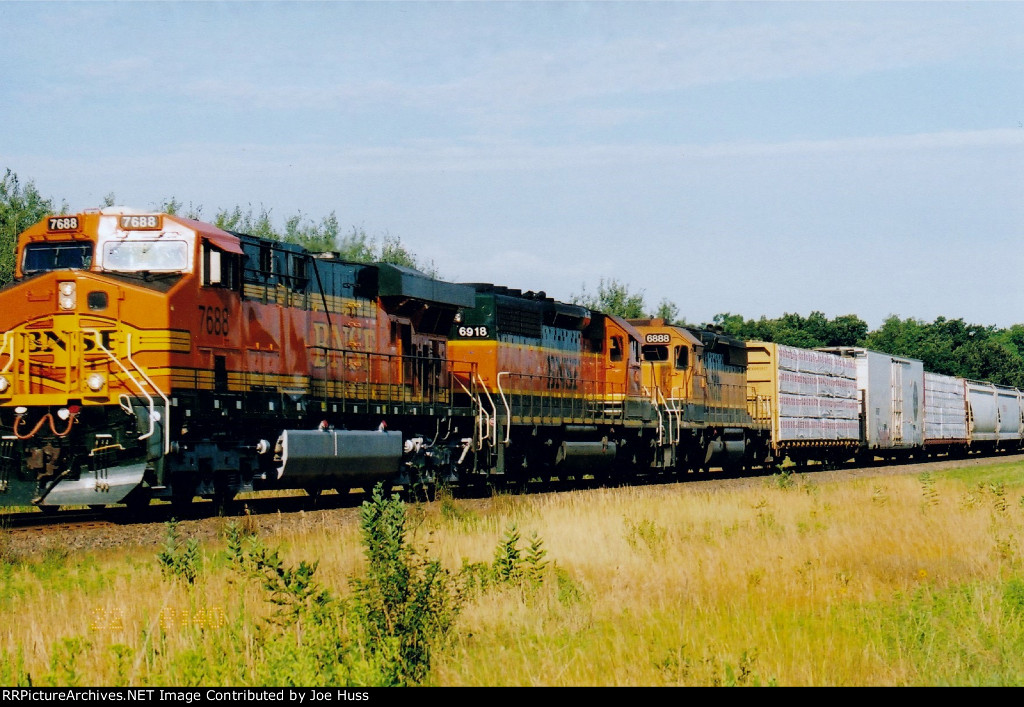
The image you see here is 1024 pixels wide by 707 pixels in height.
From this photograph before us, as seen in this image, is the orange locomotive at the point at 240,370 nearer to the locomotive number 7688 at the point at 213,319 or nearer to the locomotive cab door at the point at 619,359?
the locomotive number 7688 at the point at 213,319

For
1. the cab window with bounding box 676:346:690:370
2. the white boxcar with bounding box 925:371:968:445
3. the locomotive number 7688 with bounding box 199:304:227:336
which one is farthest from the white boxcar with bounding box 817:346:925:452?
the locomotive number 7688 with bounding box 199:304:227:336

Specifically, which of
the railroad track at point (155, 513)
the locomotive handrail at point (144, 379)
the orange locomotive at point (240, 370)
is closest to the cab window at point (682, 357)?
the orange locomotive at point (240, 370)

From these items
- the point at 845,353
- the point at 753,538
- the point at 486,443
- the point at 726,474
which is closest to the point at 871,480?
the point at 726,474

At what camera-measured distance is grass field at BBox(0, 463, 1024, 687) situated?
305 inches

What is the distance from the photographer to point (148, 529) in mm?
14289

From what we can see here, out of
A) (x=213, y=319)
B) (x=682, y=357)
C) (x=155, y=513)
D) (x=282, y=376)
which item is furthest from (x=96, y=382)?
(x=682, y=357)

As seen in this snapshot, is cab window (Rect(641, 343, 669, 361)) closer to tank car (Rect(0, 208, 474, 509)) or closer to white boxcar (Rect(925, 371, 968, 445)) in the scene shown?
tank car (Rect(0, 208, 474, 509))

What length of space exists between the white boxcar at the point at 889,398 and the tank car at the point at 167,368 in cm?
2656

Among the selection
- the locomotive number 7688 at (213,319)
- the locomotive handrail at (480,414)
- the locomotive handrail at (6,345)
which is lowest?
the locomotive handrail at (480,414)

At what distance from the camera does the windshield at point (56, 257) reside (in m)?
15.8

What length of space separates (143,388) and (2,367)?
2.19 meters

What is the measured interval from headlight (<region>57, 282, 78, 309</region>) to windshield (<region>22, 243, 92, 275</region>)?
37 cm

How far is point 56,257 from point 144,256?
123 centimetres
